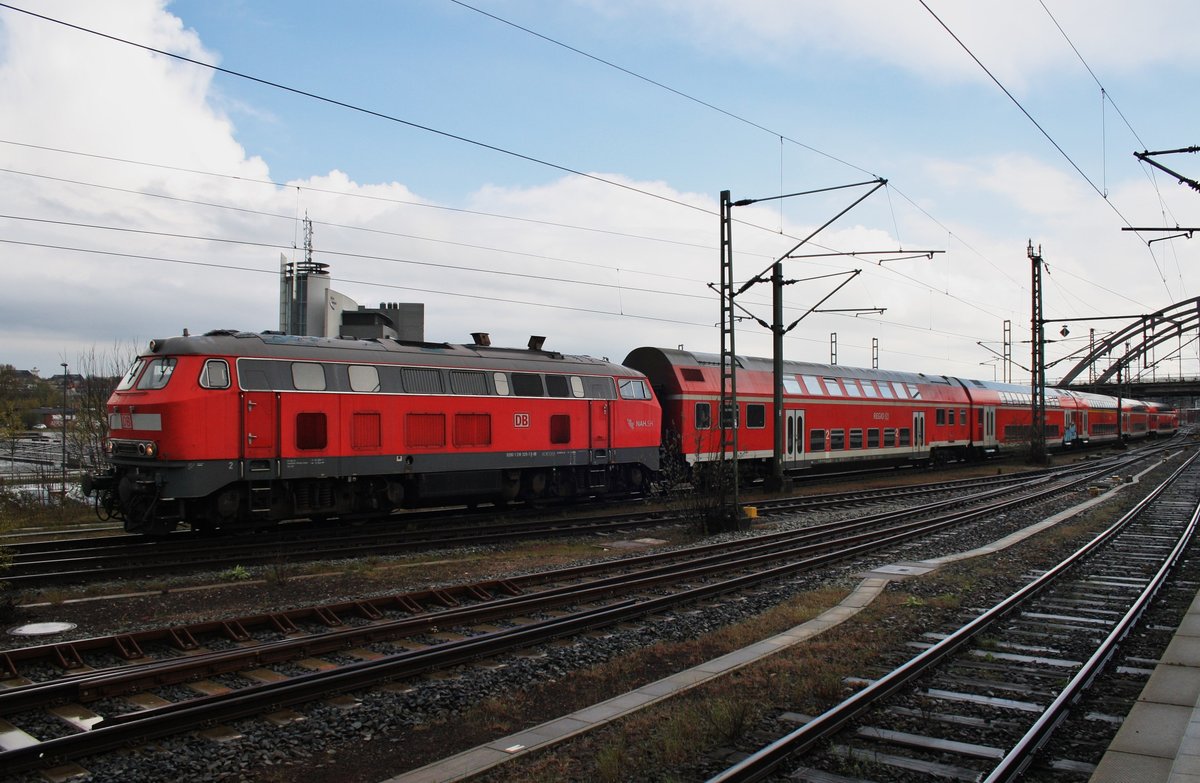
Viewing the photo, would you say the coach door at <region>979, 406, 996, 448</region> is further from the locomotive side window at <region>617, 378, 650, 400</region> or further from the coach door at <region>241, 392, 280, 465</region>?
the coach door at <region>241, 392, 280, 465</region>

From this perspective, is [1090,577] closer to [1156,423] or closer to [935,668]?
[935,668]

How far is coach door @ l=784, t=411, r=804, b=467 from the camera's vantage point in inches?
1144

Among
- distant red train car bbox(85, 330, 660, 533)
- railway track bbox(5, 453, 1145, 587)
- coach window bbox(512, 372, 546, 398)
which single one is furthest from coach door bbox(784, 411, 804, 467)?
coach window bbox(512, 372, 546, 398)

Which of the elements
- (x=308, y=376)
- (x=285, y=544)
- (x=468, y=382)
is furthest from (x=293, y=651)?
(x=468, y=382)

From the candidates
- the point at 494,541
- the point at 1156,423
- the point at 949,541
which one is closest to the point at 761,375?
the point at 949,541

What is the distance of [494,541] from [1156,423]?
88923mm

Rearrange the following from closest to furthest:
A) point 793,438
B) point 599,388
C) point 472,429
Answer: point 472,429
point 599,388
point 793,438

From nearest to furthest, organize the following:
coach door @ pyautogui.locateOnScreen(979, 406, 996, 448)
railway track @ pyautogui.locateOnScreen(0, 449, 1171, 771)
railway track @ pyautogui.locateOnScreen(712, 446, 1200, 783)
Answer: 1. railway track @ pyautogui.locateOnScreen(712, 446, 1200, 783)
2. railway track @ pyautogui.locateOnScreen(0, 449, 1171, 771)
3. coach door @ pyautogui.locateOnScreen(979, 406, 996, 448)

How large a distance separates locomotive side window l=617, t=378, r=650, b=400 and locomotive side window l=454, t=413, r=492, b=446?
4852 mm

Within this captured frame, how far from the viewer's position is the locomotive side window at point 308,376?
16047 millimetres

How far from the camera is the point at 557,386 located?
68.4 ft

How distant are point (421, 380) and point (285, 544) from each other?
4464 mm

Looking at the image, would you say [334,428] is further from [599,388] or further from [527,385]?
[599,388]

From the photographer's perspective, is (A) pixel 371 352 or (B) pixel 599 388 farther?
(B) pixel 599 388
